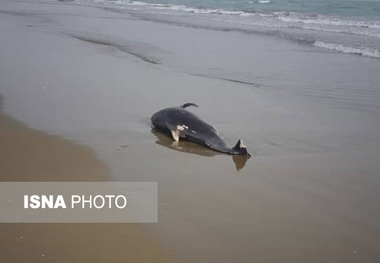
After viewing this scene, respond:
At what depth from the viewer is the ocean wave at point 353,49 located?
43.7 feet

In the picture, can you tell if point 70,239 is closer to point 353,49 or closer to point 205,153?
point 205,153

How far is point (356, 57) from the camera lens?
42.1 ft

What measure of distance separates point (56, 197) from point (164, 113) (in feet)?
7.92

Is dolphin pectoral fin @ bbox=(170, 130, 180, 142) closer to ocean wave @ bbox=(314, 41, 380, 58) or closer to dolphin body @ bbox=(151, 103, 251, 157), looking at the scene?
dolphin body @ bbox=(151, 103, 251, 157)

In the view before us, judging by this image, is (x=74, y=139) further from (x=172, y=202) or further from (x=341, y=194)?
(x=341, y=194)

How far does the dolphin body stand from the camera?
5320mm

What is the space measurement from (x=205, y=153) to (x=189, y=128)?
21.0 inches

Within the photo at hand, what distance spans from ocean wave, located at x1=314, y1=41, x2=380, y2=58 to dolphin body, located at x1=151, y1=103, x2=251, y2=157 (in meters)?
9.11

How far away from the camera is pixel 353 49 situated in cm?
1405

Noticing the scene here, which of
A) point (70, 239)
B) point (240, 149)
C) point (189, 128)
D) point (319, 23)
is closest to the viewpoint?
point (70, 239)

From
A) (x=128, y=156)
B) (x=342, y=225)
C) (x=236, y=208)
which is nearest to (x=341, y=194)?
(x=342, y=225)

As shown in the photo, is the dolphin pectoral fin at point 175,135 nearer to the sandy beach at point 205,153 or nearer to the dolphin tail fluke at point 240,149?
the sandy beach at point 205,153

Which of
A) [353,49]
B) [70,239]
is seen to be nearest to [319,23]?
[353,49]

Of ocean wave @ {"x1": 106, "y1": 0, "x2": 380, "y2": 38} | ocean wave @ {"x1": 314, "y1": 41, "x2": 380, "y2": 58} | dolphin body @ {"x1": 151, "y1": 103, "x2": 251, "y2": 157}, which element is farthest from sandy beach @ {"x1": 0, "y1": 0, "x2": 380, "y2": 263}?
ocean wave @ {"x1": 106, "y1": 0, "x2": 380, "y2": 38}
